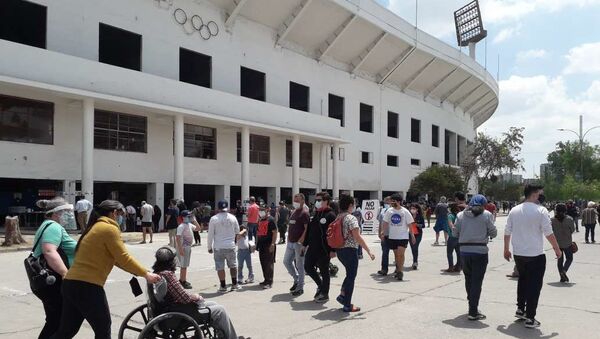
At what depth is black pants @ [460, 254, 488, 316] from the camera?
718 cm

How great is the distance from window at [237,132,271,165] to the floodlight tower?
122ft

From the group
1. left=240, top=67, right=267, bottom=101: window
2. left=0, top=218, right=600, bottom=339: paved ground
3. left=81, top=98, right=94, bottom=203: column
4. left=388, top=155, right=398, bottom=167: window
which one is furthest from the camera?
left=388, top=155, right=398, bottom=167: window

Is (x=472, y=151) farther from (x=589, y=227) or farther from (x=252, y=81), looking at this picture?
(x=589, y=227)

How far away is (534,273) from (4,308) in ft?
25.7

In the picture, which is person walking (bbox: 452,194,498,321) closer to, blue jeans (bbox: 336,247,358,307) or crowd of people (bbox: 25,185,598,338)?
crowd of people (bbox: 25,185,598,338)

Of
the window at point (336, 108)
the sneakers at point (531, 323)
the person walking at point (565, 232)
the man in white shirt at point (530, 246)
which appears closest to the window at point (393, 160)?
the window at point (336, 108)

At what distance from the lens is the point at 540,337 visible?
638 centimetres

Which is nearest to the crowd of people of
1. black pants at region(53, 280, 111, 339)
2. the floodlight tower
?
black pants at region(53, 280, 111, 339)

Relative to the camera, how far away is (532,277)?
6.80 m

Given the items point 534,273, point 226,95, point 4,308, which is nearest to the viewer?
point 534,273

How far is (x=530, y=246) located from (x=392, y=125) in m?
41.7

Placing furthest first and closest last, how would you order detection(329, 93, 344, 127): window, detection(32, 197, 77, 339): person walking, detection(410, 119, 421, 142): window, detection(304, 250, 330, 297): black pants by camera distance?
detection(410, 119, 421, 142): window, detection(329, 93, 344, 127): window, detection(304, 250, 330, 297): black pants, detection(32, 197, 77, 339): person walking

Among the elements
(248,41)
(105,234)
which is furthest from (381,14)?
(105,234)

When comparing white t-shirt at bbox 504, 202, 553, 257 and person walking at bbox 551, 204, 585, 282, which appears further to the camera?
person walking at bbox 551, 204, 585, 282
